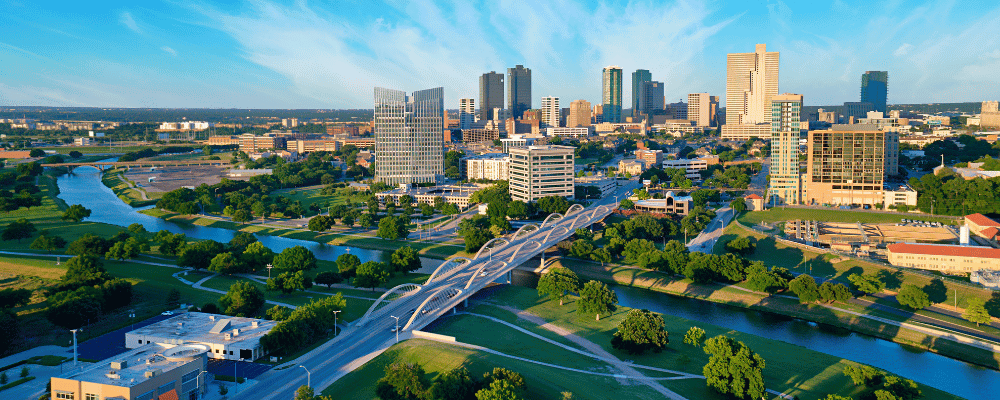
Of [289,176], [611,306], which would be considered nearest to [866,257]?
[611,306]

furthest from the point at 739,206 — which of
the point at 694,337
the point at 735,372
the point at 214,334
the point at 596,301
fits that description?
the point at 214,334

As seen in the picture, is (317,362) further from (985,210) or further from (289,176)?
(289,176)

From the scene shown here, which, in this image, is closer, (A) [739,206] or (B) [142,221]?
(A) [739,206]

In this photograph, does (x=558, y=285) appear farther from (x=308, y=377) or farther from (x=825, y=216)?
(x=825, y=216)

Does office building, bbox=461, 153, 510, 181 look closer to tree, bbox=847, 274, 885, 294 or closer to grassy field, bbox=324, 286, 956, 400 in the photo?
tree, bbox=847, 274, 885, 294

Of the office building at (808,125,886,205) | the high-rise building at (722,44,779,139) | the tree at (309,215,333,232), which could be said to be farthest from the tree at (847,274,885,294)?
the high-rise building at (722,44,779,139)

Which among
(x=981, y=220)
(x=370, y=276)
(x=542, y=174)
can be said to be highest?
(x=542, y=174)
